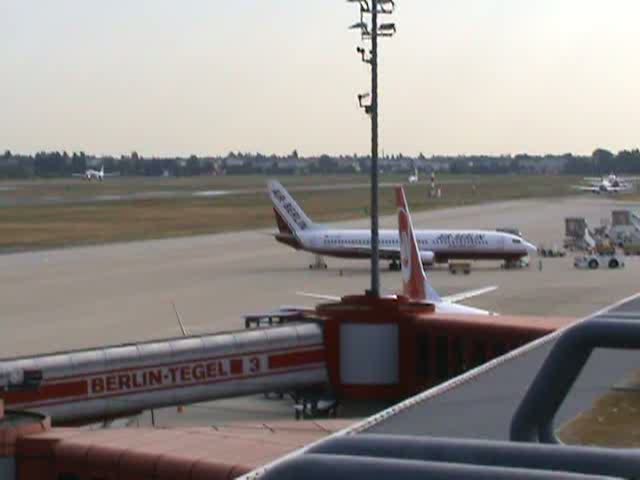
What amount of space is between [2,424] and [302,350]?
1142 cm

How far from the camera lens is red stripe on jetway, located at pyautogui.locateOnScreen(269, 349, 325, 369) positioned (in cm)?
2747

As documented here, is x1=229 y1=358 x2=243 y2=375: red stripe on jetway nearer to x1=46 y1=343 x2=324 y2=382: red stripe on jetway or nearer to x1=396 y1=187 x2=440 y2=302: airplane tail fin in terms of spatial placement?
x1=46 y1=343 x2=324 y2=382: red stripe on jetway

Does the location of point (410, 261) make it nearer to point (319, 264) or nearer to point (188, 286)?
point (188, 286)

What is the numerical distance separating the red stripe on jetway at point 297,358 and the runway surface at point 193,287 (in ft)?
6.84

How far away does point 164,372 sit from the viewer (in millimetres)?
25625

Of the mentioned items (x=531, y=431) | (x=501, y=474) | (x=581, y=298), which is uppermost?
(x=501, y=474)

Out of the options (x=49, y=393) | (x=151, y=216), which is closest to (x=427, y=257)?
(x=49, y=393)

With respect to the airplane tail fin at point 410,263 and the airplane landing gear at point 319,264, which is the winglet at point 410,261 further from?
the airplane landing gear at point 319,264

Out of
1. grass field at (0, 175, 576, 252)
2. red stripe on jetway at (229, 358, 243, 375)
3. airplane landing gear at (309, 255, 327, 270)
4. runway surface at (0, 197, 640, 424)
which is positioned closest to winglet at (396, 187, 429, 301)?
runway surface at (0, 197, 640, 424)

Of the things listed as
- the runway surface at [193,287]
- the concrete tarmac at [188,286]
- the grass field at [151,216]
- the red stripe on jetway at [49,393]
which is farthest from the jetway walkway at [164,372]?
the grass field at [151,216]

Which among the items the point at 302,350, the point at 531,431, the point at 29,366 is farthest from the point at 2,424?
the point at 531,431

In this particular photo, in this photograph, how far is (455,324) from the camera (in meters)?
27.4

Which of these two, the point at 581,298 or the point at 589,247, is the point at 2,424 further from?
the point at 589,247

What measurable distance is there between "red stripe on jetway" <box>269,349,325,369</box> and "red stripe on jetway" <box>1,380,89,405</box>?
16.2ft
